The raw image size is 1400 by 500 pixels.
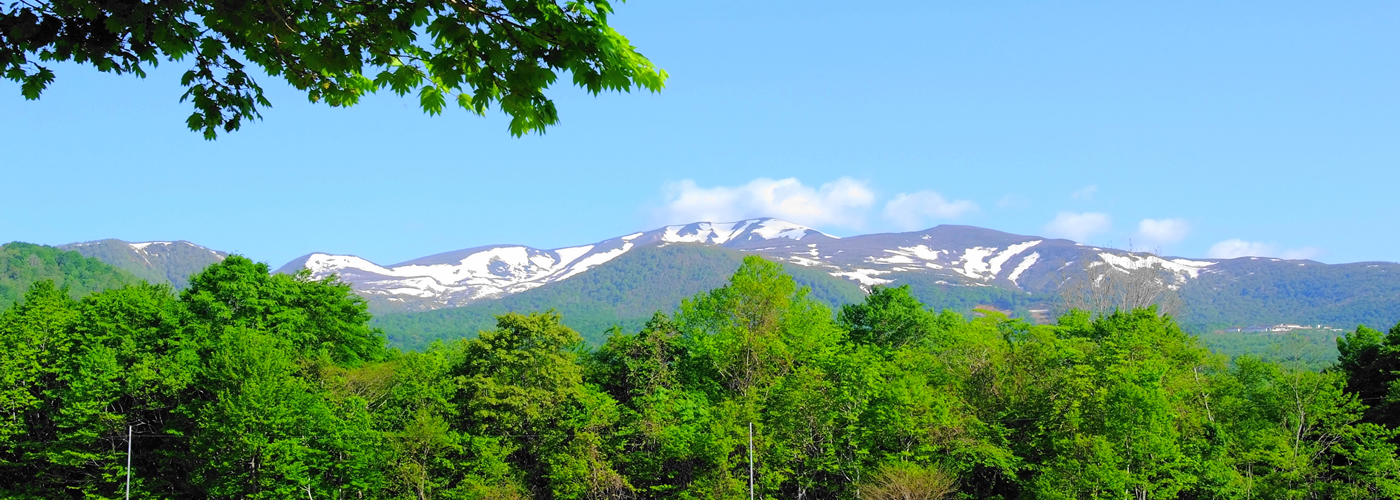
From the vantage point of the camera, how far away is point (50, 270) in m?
154

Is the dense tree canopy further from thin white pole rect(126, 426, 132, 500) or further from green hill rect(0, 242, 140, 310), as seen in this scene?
green hill rect(0, 242, 140, 310)

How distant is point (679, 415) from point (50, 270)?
143 metres

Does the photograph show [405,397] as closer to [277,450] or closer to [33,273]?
[277,450]

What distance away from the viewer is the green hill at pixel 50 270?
146475 millimetres

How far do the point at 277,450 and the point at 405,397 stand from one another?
4.98 meters

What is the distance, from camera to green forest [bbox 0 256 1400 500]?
115ft

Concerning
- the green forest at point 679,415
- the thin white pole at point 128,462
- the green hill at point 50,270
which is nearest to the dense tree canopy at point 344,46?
the green forest at point 679,415

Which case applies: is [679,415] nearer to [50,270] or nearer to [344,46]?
[344,46]

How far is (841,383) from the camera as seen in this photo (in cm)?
3797

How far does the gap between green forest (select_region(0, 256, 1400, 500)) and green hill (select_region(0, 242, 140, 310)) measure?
4557 inches

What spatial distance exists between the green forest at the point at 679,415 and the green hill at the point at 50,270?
115741 mm

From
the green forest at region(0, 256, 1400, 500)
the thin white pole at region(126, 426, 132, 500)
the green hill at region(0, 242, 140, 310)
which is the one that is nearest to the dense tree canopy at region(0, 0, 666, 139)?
the green forest at region(0, 256, 1400, 500)

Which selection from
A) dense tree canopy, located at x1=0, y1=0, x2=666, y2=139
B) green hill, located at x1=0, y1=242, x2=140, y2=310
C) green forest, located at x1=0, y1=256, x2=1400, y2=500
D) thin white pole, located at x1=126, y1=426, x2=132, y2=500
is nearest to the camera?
dense tree canopy, located at x1=0, y1=0, x2=666, y2=139

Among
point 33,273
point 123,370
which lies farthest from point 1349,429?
point 33,273
